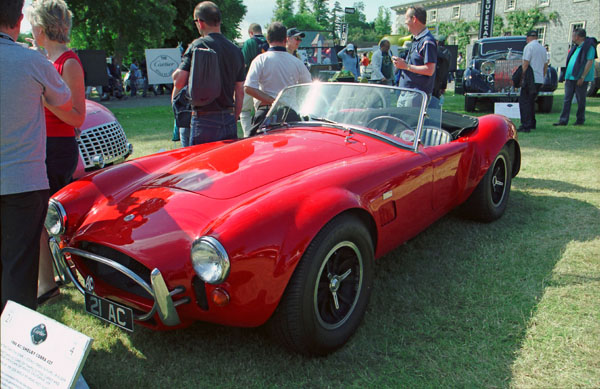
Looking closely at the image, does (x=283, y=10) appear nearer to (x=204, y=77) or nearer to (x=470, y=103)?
(x=470, y=103)

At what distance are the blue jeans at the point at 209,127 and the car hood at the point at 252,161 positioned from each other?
2.53 ft

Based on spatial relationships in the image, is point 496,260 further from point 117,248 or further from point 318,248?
point 117,248

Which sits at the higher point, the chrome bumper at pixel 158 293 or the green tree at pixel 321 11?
the green tree at pixel 321 11

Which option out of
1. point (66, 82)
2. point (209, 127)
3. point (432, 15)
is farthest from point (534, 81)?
point (432, 15)

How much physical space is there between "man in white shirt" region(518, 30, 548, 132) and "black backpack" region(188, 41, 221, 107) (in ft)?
20.7

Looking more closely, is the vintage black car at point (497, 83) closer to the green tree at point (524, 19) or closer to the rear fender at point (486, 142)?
the rear fender at point (486, 142)

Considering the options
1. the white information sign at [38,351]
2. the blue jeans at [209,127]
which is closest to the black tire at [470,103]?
the blue jeans at [209,127]

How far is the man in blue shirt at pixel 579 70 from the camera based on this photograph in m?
8.23

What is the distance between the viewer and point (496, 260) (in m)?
3.23

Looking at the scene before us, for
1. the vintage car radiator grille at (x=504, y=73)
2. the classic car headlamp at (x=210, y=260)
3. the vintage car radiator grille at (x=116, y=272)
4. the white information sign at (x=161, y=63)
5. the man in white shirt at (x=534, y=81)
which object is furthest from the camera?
the white information sign at (x=161, y=63)

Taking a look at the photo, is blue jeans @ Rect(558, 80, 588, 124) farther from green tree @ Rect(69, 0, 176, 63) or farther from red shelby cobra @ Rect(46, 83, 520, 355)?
green tree @ Rect(69, 0, 176, 63)

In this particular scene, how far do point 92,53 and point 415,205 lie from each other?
1559cm

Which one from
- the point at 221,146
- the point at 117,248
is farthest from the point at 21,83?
the point at 221,146

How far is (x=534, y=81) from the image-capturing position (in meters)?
8.20
